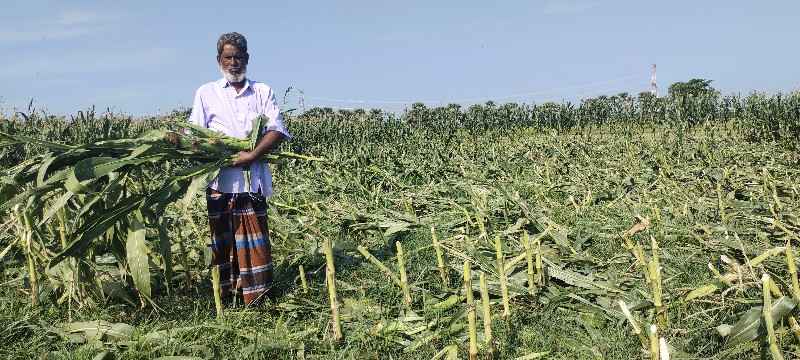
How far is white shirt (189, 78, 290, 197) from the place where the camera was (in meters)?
3.15

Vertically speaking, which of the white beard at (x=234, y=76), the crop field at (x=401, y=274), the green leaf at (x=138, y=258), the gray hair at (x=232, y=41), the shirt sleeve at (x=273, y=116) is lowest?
the crop field at (x=401, y=274)

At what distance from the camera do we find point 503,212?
4.41 m

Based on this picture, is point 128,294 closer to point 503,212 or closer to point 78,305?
point 78,305

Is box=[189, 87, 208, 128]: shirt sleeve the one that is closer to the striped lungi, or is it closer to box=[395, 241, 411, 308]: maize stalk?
the striped lungi

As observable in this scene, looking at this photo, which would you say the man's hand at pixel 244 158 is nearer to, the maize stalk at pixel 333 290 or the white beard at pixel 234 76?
the white beard at pixel 234 76

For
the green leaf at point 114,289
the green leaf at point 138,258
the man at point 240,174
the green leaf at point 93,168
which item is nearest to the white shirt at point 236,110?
the man at point 240,174

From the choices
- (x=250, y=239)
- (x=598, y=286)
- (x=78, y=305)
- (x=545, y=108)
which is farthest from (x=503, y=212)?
(x=545, y=108)

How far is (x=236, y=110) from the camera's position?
3191 millimetres

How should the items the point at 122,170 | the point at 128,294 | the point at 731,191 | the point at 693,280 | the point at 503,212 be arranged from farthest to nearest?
1. the point at 731,191
2. the point at 503,212
3. the point at 128,294
4. the point at 693,280
5. the point at 122,170

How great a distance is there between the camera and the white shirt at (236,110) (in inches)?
124

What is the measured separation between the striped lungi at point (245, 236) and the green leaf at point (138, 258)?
2.05 ft

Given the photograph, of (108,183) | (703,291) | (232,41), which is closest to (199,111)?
(232,41)

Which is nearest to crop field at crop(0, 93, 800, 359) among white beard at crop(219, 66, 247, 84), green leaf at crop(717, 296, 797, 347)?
green leaf at crop(717, 296, 797, 347)

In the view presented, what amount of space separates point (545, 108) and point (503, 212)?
18988 millimetres
